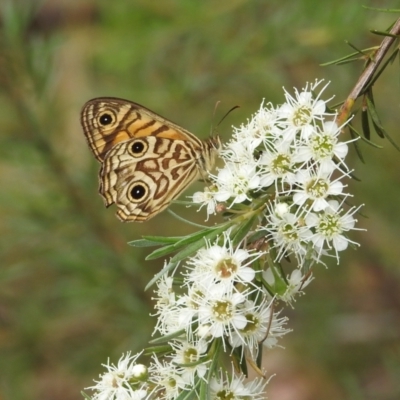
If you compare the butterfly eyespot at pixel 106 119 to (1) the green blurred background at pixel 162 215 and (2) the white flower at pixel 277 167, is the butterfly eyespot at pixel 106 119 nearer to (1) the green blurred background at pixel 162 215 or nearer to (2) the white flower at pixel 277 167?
(1) the green blurred background at pixel 162 215

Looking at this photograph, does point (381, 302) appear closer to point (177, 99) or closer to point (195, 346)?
point (177, 99)

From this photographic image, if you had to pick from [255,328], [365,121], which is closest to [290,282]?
[255,328]

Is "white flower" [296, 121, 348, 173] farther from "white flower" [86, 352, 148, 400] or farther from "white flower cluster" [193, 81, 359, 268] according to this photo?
"white flower" [86, 352, 148, 400]

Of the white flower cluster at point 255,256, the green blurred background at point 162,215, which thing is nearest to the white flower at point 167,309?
the white flower cluster at point 255,256

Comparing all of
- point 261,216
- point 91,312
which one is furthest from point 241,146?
point 91,312

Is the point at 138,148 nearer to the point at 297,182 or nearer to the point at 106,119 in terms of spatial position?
the point at 106,119
